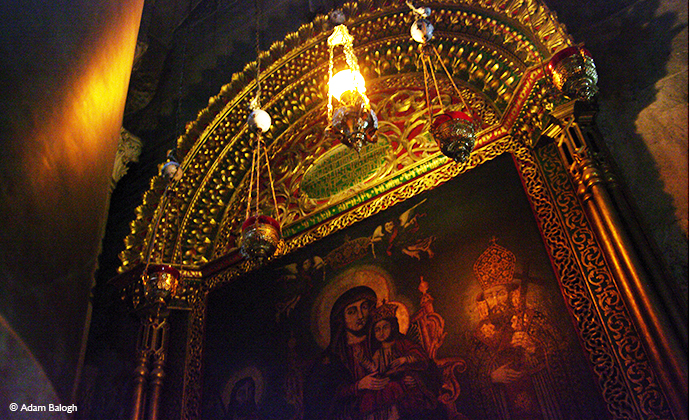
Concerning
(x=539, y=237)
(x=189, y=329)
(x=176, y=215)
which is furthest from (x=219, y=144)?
(x=539, y=237)

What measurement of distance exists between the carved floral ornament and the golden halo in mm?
517

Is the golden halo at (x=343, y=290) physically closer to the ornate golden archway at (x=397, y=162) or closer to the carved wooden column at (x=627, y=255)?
the ornate golden archway at (x=397, y=162)

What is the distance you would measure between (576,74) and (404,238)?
1712 mm

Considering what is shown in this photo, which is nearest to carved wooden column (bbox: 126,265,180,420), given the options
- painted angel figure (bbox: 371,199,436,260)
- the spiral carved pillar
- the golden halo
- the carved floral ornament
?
the spiral carved pillar

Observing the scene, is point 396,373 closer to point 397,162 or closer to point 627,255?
point 627,255

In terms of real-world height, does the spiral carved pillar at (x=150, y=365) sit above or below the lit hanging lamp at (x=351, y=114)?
below

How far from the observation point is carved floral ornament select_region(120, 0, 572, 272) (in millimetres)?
4043

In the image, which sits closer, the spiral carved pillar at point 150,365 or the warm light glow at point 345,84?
the warm light glow at point 345,84

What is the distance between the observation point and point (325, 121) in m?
5.37

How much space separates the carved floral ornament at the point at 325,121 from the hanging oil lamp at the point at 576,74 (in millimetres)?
408

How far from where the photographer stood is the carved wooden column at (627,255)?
2.49 metres

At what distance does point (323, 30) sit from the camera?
5.04 metres

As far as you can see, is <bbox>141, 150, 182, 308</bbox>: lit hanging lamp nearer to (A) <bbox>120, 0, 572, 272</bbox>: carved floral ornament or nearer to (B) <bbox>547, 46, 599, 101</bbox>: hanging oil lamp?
(A) <bbox>120, 0, 572, 272</bbox>: carved floral ornament

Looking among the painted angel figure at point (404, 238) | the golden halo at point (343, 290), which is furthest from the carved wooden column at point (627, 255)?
the golden halo at point (343, 290)
